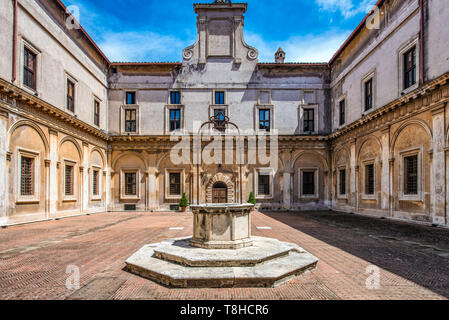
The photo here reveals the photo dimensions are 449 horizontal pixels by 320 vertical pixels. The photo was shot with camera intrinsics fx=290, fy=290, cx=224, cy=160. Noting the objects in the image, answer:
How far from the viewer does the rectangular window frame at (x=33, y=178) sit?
45.0ft

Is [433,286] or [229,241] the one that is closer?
[433,286]

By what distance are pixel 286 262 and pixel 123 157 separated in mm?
20143

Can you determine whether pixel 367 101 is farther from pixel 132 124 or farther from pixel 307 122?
pixel 132 124

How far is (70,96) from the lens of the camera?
1864 centimetres

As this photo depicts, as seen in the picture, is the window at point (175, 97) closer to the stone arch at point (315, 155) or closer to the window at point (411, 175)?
the stone arch at point (315, 155)

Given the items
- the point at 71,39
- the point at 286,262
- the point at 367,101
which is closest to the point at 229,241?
the point at 286,262

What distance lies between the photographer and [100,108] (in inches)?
899

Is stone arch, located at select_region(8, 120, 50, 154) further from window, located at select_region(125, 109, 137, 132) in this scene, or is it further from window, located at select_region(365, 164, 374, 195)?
window, located at select_region(365, 164, 374, 195)

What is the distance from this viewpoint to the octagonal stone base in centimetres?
527

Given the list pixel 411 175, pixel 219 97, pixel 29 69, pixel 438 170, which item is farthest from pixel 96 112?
A: pixel 438 170

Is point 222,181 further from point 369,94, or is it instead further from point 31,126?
point 31,126

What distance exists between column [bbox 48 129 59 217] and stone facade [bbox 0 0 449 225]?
0.06 meters

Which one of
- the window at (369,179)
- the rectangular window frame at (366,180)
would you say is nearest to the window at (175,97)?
the rectangular window frame at (366,180)

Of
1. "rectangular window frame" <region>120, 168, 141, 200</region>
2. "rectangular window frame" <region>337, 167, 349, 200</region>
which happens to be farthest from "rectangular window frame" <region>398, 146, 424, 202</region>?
"rectangular window frame" <region>120, 168, 141, 200</region>
